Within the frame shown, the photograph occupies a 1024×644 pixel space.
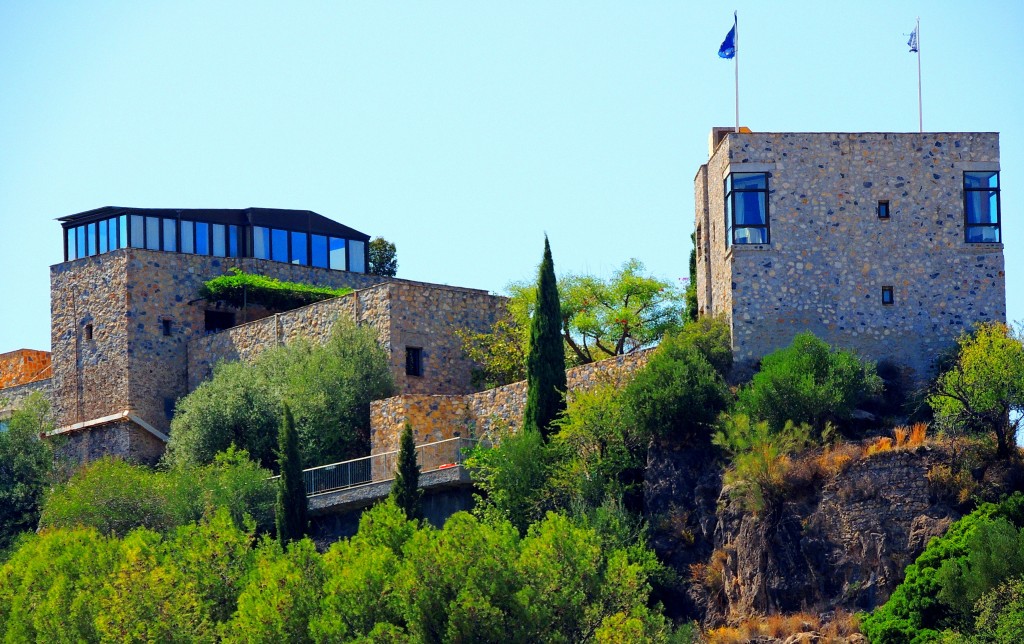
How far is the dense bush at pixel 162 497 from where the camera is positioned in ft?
179

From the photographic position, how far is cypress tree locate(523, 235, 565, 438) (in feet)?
170

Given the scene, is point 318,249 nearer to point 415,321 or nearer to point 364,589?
point 415,321

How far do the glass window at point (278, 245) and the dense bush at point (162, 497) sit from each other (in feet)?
42.5

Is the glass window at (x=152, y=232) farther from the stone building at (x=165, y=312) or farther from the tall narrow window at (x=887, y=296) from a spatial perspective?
the tall narrow window at (x=887, y=296)

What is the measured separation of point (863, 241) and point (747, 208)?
2.94m

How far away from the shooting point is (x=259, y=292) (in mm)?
67000

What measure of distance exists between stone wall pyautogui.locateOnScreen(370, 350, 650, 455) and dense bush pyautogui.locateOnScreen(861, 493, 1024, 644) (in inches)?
552

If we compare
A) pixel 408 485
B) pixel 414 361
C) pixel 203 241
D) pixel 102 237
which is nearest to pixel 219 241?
pixel 203 241

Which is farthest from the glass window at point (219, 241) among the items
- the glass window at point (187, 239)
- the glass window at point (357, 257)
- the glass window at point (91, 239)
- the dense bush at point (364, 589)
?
the dense bush at point (364, 589)

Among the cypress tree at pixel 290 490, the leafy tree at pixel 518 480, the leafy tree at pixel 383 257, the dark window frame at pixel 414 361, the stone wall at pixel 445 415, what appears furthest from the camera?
the leafy tree at pixel 383 257

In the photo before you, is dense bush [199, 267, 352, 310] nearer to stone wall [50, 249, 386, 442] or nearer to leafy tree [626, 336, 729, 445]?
stone wall [50, 249, 386, 442]

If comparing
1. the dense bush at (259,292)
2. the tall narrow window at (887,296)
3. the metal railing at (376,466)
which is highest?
the dense bush at (259,292)

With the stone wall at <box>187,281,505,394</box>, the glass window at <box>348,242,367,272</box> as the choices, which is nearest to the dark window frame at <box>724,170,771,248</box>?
the stone wall at <box>187,281,505,394</box>

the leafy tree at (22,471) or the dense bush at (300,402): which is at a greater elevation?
the dense bush at (300,402)
